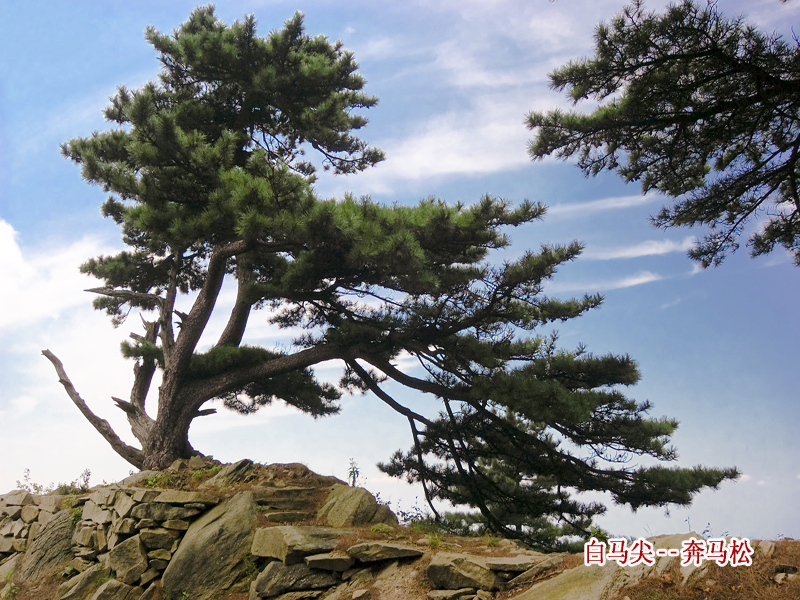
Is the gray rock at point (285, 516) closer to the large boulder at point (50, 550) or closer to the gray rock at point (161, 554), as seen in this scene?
the gray rock at point (161, 554)

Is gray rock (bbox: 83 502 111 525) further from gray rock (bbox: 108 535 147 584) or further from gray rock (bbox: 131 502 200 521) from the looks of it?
gray rock (bbox: 131 502 200 521)

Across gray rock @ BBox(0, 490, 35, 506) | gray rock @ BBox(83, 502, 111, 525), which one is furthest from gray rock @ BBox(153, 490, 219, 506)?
gray rock @ BBox(0, 490, 35, 506)

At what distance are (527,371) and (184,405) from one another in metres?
6.68

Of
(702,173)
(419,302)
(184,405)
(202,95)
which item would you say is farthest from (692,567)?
(202,95)

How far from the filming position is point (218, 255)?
12.5 meters

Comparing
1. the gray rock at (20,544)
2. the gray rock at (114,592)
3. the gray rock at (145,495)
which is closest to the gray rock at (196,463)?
the gray rock at (145,495)

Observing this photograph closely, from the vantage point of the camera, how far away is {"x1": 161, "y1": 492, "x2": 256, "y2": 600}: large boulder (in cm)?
835

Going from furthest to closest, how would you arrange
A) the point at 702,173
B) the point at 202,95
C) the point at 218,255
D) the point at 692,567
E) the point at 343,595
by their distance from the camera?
the point at 202,95 → the point at 218,255 → the point at 702,173 → the point at 343,595 → the point at 692,567

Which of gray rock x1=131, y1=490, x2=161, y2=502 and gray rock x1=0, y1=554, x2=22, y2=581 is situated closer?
gray rock x1=131, y1=490, x2=161, y2=502

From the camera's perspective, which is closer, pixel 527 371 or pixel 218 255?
pixel 527 371

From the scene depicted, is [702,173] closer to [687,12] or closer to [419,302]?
[687,12]

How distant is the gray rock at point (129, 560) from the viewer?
9.12 meters

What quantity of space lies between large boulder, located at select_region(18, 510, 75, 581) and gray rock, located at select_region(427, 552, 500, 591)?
25.1 ft
